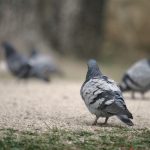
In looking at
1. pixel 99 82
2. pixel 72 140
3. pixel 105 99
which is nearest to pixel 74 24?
pixel 99 82

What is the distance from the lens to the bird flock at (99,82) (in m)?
7.82

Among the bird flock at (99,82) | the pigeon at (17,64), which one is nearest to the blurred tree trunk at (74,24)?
the bird flock at (99,82)

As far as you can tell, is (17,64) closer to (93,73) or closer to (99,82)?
(93,73)

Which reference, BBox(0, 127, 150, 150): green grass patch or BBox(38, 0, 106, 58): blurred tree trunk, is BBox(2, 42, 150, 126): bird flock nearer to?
BBox(0, 127, 150, 150): green grass patch

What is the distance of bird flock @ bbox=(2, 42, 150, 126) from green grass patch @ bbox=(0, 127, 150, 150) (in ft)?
1.36

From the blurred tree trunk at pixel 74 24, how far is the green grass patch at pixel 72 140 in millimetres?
15146

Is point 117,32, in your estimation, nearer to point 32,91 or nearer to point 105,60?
point 105,60

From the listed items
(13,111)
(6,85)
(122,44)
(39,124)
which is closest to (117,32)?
(122,44)

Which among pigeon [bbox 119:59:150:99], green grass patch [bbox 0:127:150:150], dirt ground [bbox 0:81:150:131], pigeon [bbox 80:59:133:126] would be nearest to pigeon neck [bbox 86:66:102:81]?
pigeon [bbox 80:59:133:126]

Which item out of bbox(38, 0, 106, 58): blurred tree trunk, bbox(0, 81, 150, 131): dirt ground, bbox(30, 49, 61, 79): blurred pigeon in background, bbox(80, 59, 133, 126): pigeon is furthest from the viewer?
bbox(38, 0, 106, 58): blurred tree trunk

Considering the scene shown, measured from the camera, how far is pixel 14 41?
69.6 feet

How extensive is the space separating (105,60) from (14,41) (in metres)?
3.49

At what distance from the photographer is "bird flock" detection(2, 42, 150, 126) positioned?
7.82 meters

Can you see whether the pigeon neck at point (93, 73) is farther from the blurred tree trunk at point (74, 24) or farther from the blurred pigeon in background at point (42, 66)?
the blurred tree trunk at point (74, 24)
